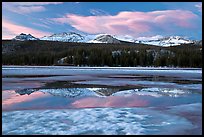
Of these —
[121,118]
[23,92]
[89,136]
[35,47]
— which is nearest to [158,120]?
[121,118]

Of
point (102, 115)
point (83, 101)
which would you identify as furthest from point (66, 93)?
point (102, 115)

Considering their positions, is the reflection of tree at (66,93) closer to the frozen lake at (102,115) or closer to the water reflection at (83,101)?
the water reflection at (83,101)

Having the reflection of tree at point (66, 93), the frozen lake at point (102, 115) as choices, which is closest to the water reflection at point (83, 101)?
the frozen lake at point (102, 115)

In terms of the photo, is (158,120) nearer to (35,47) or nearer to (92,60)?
(92,60)

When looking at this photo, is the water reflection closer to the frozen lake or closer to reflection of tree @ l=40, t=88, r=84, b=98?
the frozen lake

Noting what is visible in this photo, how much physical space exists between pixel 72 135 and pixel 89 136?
0.50m

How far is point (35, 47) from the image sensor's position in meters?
186

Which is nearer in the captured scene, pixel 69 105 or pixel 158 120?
pixel 158 120

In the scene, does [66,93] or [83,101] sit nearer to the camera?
[83,101]

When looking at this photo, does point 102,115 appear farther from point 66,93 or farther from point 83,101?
point 66,93

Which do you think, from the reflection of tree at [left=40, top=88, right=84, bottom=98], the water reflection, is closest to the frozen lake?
the water reflection

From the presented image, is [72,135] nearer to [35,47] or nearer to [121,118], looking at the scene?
Answer: [121,118]

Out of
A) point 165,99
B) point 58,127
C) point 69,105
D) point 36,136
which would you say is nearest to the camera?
point 36,136

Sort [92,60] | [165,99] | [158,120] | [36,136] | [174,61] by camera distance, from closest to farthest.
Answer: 1. [36,136]
2. [158,120]
3. [165,99]
4. [174,61]
5. [92,60]
